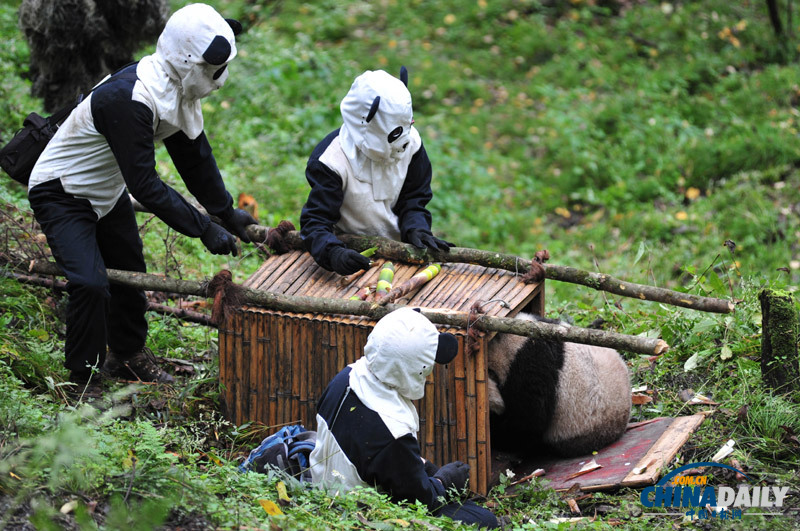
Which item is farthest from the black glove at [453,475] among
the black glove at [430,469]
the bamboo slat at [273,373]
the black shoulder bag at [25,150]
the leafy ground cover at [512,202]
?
the black shoulder bag at [25,150]

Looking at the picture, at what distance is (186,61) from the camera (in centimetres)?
398

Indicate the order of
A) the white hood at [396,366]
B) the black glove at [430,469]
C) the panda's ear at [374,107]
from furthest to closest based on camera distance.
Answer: the panda's ear at [374,107]
the black glove at [430,469]
the white hood at [396,366]

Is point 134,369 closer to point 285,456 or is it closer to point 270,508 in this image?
point 285,456

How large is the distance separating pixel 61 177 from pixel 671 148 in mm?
6956

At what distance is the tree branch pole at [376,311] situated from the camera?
3543 mm

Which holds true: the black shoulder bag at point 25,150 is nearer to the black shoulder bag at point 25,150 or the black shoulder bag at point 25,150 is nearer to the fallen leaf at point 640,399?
the black shoulder bag at point 25,150

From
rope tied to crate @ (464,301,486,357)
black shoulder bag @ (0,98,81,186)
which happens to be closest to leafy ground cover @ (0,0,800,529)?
rope tied to crate @ (464,301,486,357)

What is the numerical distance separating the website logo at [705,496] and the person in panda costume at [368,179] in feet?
5.65

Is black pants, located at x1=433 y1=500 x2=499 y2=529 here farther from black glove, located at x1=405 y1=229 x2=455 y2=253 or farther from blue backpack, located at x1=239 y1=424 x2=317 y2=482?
black glove, located at x1=405 y1=229 x2=455 y2=253

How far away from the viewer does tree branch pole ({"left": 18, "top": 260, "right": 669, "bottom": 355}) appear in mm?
3543

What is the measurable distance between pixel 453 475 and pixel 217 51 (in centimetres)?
237

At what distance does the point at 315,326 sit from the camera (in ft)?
13.7

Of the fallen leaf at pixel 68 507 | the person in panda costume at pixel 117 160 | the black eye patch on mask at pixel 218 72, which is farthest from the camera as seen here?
the black eye patch on mask at pixel 218 72

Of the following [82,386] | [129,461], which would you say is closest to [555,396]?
[129,461]
